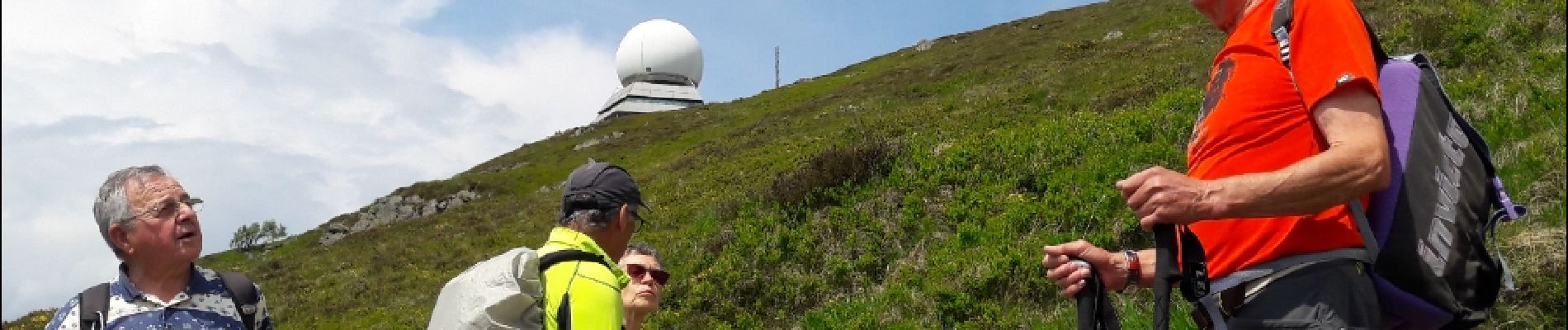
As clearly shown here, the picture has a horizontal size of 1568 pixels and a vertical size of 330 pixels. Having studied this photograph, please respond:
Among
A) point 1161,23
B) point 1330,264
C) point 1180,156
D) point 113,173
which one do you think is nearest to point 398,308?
point 1180,156

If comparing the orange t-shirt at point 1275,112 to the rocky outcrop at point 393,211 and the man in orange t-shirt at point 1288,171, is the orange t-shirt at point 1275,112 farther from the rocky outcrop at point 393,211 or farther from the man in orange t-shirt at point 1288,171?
the rocky outcrop at point 393,211

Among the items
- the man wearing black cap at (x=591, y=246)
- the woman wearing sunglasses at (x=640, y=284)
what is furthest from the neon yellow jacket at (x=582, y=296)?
the woman wearing sunglasses at (x=640, y=284)

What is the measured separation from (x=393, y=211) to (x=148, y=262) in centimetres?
3969

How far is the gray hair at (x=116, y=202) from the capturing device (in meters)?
3.57

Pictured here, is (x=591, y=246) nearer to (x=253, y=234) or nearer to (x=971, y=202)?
(x=971, y=202)

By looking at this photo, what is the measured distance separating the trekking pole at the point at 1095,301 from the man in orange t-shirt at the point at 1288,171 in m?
0.29

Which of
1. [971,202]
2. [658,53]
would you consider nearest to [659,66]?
[658,53]

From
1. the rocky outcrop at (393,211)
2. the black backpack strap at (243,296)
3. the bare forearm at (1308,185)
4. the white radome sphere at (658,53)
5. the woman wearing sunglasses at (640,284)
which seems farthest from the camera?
the white radome sphere at (658,53)

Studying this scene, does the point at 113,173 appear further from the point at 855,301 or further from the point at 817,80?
the point at 817,80

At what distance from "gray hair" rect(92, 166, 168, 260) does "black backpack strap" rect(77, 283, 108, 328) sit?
147 millimetres

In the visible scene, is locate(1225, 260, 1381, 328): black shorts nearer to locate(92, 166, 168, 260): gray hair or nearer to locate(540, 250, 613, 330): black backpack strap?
locate(540, 250, 613, 330): black backpack strap

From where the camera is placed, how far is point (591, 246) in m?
3.48

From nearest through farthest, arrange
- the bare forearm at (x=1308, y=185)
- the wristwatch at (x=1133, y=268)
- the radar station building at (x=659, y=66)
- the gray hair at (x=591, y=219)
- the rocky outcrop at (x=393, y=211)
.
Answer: the bare forearm at (x=1308, y=185) < the wristwatch at (x=1133, y=268) < the gray hair at (x=591, y=219) < the rocky outcrop at (x=393, y=211) < the radar station building at (x=659, y=66)

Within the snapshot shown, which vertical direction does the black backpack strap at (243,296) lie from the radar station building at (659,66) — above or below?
below
